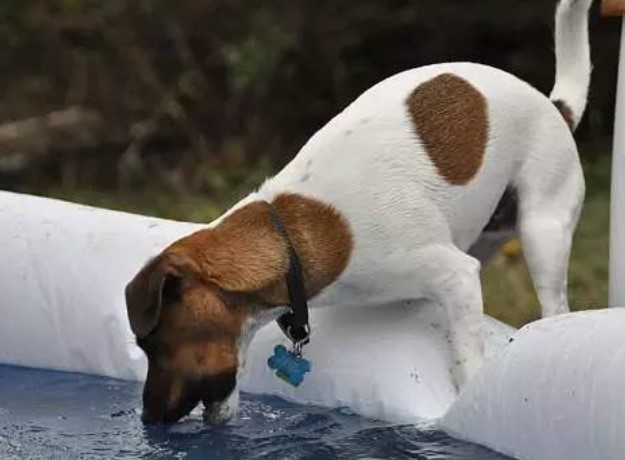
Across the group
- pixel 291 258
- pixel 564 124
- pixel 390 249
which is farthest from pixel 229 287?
pixel 564 124

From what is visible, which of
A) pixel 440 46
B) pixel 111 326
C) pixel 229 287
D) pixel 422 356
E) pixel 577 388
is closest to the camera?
pixel 577 388

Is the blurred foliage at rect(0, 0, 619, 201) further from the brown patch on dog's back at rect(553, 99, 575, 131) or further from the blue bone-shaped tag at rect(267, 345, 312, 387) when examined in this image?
the blue bone-shaped tag at rect(267, 345, 312, 387)

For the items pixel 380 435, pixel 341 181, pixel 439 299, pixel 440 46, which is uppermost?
pixel 440 46

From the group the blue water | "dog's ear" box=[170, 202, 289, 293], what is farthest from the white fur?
the blue water

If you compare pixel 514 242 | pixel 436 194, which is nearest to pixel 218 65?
pixel 514 242

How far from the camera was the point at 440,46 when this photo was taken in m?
8.65

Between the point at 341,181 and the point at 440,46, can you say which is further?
the point at 440,46

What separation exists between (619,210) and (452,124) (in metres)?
0.68

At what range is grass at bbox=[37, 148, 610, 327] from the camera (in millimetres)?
6543

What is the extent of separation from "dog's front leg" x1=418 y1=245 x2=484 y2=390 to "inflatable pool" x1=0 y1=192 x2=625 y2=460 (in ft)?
0.21

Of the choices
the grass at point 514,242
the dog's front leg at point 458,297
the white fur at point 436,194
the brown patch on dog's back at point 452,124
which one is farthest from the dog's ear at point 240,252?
the grass at point 514,242

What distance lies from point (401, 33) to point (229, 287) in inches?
181

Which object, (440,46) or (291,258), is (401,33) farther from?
(291,258)

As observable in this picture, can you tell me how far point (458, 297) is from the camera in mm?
4520
